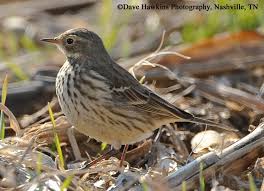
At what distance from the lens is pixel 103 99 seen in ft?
20.6

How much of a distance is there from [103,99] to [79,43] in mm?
690

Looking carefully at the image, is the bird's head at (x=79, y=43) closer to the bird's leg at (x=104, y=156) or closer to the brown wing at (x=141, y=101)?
the brown wing at (x=141, y=101)

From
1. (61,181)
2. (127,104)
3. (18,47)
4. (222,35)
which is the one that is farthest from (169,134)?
(18,47)

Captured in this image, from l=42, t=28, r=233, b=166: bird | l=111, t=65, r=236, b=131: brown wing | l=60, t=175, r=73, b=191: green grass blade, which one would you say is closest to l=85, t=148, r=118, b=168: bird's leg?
l=42, t=28, r=233, b=166: bird

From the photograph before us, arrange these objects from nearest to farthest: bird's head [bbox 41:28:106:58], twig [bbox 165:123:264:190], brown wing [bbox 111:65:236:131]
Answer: twig [bbox 165:123:264:190], brown wing [bbox 111:65:236:131], bird's head [bbox 41:28:106:58]

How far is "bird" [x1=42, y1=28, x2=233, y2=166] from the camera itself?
6156 mm

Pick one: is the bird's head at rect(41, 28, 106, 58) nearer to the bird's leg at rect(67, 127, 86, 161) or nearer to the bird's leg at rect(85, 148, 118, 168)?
the bird's leg at rect(67, 127, 86, 161)

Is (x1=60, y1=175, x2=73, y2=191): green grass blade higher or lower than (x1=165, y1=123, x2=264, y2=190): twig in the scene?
→ higher

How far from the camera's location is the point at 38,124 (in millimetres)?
6715

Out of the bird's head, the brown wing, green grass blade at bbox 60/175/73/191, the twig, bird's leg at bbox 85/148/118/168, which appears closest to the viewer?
green grass blade at bbox 60/175/73/191

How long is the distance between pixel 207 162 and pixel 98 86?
1259 mm

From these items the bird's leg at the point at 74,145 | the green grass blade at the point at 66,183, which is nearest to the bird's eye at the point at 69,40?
the bird's leg at the point at 74,145

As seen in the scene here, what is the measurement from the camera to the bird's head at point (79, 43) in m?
6.69

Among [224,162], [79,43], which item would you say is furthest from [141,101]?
[224,162]
